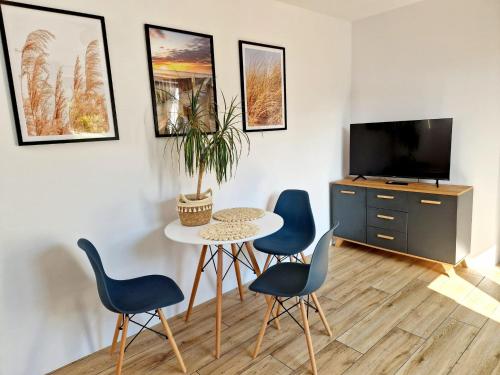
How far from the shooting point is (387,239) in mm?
3383

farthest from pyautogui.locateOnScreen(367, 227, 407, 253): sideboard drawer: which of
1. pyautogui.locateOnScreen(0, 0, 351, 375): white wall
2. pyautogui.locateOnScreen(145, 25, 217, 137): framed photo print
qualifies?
pyautogui.locateOnScreen(145, 25, 217, 137): framed photo print

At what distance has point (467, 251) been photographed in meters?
3.11

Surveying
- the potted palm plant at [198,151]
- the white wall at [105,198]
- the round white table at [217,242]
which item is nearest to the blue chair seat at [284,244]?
the round white table at [217,242]

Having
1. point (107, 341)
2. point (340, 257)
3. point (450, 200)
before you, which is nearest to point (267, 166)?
point (340, 257)

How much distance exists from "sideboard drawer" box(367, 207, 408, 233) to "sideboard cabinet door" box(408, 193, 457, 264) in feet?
0.22

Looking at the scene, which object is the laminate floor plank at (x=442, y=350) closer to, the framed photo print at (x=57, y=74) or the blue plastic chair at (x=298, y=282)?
the blue plastic chair at (x=298, y=282)

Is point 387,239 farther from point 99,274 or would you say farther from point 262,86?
point 99,274

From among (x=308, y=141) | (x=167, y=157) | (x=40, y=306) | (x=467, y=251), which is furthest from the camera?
(x=308, y=141)

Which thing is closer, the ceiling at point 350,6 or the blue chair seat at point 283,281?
the blue chair seat at point 283,281

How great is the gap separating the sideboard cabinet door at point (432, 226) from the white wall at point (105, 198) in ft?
4.79

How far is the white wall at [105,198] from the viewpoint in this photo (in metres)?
1.90

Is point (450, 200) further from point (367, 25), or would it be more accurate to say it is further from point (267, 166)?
point (367, 25)

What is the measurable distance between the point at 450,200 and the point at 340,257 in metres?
1.21

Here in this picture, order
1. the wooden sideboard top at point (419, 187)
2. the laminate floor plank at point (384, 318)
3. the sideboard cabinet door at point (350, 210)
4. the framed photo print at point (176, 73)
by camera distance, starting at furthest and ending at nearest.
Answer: the sideboard cabinet door at point (350, 210), the wooden sideboard top at point (419, 187), the framed photo print at point (176, 73), the laminate floor plank at point (384, 318)
